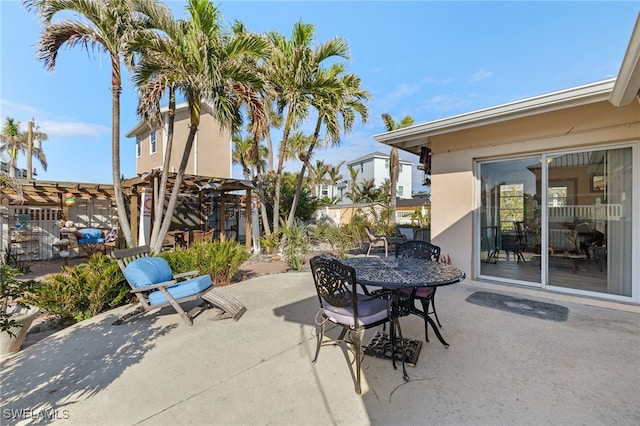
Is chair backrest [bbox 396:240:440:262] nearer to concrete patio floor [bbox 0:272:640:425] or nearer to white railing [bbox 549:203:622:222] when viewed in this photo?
concrete patio floor [bbox 0:272:640:425]

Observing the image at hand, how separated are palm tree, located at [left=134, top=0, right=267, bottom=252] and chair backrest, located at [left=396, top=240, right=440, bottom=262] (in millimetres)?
4707

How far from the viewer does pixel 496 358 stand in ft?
8.99

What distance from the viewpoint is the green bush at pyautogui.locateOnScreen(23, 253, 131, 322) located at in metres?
3.75

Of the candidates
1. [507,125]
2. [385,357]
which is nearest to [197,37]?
[507,125]

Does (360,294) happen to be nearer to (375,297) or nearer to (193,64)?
(375,297)

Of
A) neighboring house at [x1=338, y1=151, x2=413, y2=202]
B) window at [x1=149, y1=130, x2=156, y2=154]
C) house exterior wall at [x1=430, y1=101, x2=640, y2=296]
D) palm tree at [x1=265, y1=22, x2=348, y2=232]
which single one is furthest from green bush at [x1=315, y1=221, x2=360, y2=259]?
neighboring house at [x1=338, y1=151, x2=413, y2=202]

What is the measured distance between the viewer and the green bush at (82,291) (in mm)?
3750

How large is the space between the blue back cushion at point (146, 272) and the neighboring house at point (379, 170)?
27.7m

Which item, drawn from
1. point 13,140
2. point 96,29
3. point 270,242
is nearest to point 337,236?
point 270,242

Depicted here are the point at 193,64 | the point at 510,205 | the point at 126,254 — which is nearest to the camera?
the point at 126,254

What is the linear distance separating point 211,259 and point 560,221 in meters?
6.27

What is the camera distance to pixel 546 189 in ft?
16.1

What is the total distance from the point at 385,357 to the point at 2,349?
160 inches

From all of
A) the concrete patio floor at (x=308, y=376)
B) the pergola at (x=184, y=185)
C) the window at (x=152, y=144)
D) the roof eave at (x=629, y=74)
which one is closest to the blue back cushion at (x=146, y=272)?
the concrete patio floor at (x=308, y=376)
